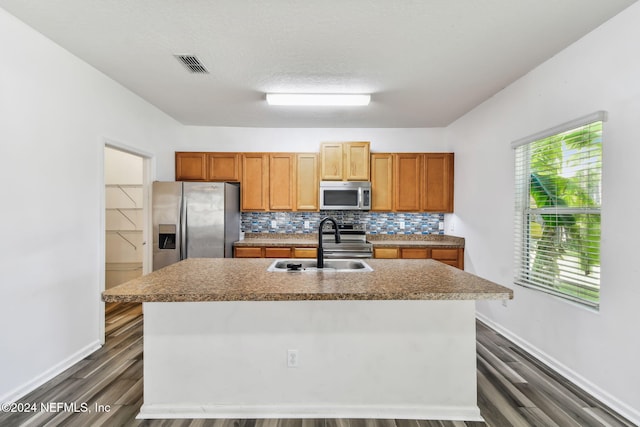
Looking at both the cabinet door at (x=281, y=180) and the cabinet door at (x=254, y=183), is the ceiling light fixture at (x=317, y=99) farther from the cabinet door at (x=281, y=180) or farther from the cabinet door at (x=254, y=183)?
the cabinet door at (x=254, y=183)

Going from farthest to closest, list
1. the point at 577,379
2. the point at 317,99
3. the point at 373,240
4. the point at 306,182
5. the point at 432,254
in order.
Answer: the point at 373,240 → the point at 306,182 → the point at 432,254 → the point at 317,99 → the point at 577,379

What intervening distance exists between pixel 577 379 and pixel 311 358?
1985 mm

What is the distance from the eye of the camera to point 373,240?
14.6ft

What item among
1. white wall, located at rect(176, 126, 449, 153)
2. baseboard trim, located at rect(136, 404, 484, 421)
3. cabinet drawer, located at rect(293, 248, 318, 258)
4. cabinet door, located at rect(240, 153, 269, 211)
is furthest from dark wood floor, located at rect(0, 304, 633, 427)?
white wall, located at rect(176, 126, 449, 153)

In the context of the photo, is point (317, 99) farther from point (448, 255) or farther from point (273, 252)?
point (448, 255)

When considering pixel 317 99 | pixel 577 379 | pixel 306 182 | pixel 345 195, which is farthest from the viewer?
pixel 306 182

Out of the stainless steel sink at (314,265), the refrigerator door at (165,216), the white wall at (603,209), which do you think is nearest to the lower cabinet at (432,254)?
the white wall at (603,209)

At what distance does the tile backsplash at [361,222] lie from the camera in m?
4.52

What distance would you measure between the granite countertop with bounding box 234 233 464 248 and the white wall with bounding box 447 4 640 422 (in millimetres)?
1002

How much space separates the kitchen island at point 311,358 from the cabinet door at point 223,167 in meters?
2.70

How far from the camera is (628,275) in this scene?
6.07 ft

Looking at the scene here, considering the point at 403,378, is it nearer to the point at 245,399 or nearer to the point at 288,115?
the point at 245,399

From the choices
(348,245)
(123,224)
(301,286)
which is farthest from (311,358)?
(123,224)

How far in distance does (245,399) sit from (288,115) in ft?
10.4
